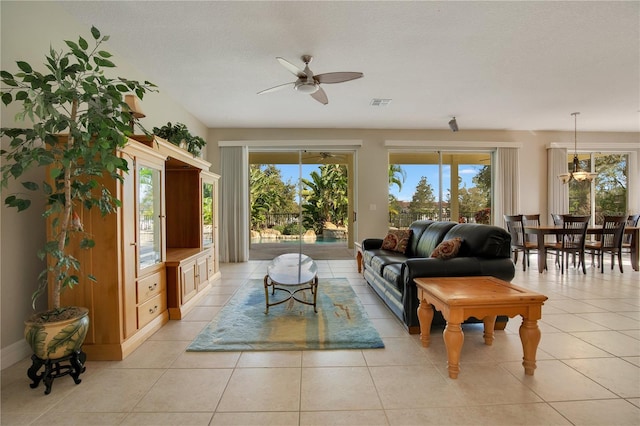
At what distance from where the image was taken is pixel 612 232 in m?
4.94

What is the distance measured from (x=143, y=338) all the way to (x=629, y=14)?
5.16 meters

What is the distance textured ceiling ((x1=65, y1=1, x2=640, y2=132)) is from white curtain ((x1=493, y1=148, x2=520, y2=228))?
1361mm

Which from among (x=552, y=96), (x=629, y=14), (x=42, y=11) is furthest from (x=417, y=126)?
(x=42, y=11)

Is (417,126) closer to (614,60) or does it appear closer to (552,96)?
(552,96)

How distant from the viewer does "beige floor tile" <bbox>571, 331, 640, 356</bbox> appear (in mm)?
2309

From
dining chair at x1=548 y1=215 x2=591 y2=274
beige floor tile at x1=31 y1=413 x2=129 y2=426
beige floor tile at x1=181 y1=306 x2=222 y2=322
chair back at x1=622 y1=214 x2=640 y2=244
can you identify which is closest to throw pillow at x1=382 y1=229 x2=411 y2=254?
beige floor tile at x1=181 y1=306 x2=222 y2=322

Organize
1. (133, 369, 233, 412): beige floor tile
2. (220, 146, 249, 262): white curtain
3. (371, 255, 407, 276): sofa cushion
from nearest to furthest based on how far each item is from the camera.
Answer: (133, 369, 233, 412): beige floor tile
(371, 255, 407, 276): sofa cushion
(220, 146, 249, 262): white curtain

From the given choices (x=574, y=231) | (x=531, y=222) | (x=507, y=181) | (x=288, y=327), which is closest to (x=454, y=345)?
(x=288, y=327)

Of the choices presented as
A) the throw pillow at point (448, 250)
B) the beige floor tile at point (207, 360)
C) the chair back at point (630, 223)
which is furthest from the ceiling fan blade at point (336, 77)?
the chair back at point (630, 223)

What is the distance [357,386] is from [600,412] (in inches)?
52.8

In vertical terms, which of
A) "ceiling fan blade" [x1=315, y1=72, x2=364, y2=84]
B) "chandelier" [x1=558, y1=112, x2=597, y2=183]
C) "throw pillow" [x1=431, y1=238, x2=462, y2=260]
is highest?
"ceiling fan blade" [x1=315, y1=72, x2=364, y2=84]

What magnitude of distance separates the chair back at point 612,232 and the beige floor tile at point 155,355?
6.49 m

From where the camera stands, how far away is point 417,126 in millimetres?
6277

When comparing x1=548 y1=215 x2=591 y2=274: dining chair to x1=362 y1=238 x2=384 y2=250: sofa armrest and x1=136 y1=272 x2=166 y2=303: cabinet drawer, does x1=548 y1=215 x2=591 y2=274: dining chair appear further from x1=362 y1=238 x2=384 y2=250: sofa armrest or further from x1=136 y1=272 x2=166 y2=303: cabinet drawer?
x1=136 y1=272 x2=166 y2=303: cabinet drawer
